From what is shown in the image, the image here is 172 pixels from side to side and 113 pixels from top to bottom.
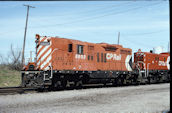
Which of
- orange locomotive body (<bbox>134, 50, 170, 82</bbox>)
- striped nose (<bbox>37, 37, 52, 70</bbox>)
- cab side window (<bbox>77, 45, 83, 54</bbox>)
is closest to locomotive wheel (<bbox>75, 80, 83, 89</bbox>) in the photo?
cab side window (<bbox>77, 45, 83, 54</bbox>)

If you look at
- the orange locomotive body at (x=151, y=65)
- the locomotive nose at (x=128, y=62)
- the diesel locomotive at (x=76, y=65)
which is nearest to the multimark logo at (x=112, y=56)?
the diesel locomotive at (x=76, y=65)

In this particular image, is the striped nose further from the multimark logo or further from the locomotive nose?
the locomotive nose

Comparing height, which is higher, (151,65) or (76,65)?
(151,65)

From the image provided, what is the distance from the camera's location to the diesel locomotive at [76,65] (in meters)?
14.3

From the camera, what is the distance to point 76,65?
1612 centimetres

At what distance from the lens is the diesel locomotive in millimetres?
14273

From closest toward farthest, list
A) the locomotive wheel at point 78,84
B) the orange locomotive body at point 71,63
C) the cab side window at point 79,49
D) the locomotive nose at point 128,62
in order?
the orange locomotive body at point 71,63 → the locomotive wheel at point 78,84 → the cab side window at point 79,49 → the locomotive nose at point 128,62

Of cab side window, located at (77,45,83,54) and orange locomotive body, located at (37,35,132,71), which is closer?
orange locomotive body, located at (37,35,132,71)

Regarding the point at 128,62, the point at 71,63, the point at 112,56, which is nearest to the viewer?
the point at 71,63

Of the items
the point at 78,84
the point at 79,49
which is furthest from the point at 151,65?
the point at 78,84

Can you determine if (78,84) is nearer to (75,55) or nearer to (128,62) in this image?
(75,55)

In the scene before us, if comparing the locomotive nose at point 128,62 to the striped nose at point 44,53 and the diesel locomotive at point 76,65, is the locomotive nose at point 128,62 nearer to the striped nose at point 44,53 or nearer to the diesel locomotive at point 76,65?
the diesel locomotive at point 76,65

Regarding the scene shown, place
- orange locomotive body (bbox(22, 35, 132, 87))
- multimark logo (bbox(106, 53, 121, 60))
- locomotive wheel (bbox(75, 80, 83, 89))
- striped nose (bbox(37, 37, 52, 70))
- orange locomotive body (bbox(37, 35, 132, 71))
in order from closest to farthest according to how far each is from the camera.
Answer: orange locomotive body (bbox(22, 35, 132, 87)), striped nose (bbox(37, 37, 52, 70)), orange locomotive body (bbox(37, 35, 132, 71)), locomotive wheel (bbox(75, 80, 83, 89)), multimark logo (bbox(106, 53, 121, 60))

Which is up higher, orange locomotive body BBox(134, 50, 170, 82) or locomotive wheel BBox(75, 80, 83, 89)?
orange locomotive body BBox(134, 50, 170, 82)
